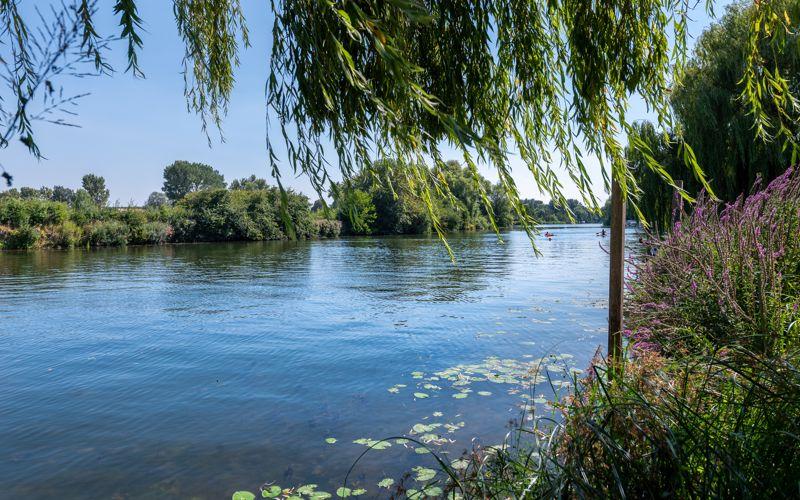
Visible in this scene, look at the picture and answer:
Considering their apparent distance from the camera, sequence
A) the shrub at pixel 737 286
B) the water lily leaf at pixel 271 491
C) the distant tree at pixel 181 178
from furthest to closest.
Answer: the distant tree at pixel 181 178, the shrub at pixel 737 286, the water lily leaf at pixel 271 491

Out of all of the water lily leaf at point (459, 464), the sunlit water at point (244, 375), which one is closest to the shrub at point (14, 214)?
the sunlit water at point (244, 375)

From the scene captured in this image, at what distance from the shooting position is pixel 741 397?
2883 millimetres

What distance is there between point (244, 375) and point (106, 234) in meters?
44.5

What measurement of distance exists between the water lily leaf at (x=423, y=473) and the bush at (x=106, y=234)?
47.7 meters

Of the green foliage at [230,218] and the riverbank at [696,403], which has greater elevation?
the green foliage at [230,218]

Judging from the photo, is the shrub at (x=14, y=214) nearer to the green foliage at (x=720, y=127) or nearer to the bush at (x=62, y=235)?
the bush at (x=62, y=235)

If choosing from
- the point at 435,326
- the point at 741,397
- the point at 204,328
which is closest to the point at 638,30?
the point at 741,397

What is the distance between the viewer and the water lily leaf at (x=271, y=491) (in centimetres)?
418

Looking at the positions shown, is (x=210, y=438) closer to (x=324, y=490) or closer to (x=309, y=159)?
(x=324, y=490)

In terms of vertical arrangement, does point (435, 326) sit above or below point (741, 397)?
below

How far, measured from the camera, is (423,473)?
4.46m

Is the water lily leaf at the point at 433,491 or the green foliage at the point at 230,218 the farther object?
the green foliage at the point at 230,218

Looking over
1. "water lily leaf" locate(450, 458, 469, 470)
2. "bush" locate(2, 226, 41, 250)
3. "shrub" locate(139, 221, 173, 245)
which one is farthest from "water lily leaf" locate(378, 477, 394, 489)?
"shrub" locate(139, 221, 173, 245)

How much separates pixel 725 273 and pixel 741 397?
7.61 ft
